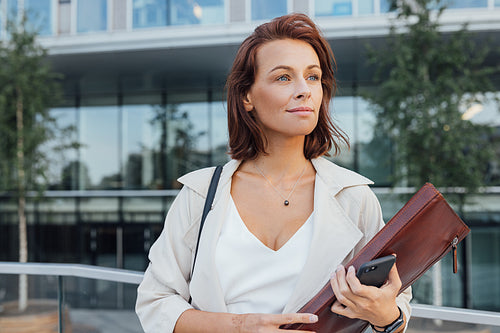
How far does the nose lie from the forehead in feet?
0.17

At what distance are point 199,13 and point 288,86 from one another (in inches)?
342

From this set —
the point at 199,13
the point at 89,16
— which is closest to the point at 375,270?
the point at 199,13

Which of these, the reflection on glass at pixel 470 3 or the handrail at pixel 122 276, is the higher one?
the reflection on glass at pixel 470 3

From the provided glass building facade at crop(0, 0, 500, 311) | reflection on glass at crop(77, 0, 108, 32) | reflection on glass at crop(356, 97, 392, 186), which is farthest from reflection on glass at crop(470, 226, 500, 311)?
reflection on glass at crop(77, 0, 108, 32)

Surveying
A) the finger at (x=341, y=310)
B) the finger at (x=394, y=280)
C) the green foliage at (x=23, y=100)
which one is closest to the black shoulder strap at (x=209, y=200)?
the finger at (x=341, y=310)

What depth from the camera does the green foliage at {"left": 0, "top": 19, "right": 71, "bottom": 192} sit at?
Result: 8719 mm

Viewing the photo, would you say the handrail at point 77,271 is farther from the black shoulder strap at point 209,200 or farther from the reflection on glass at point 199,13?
the reflection on glass at point 199,13

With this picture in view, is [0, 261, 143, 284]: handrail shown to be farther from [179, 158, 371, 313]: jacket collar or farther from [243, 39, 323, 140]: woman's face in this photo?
[243, 39, 323, 140]: woman's face

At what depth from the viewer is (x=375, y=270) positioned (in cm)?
100

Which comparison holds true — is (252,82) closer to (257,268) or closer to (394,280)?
(257,268)

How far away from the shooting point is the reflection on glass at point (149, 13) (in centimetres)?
940

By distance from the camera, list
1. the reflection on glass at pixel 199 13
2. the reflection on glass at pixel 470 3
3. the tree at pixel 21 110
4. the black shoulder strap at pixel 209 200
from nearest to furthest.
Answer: the black shoulder strap at pixel 209 200
the reflection on glass at pixel 470 3
the tree at pixel 21 110
the reflection on glass at pixel 199 13

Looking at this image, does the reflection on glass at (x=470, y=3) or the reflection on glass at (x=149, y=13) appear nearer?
the reflection on glass at (x=470, y=3)

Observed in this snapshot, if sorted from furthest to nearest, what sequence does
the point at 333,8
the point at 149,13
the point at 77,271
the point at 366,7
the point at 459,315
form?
the point at 149,13 → the point at 333,8 → the point at 366,7 → the point at 77,271 → the point at 459,315
